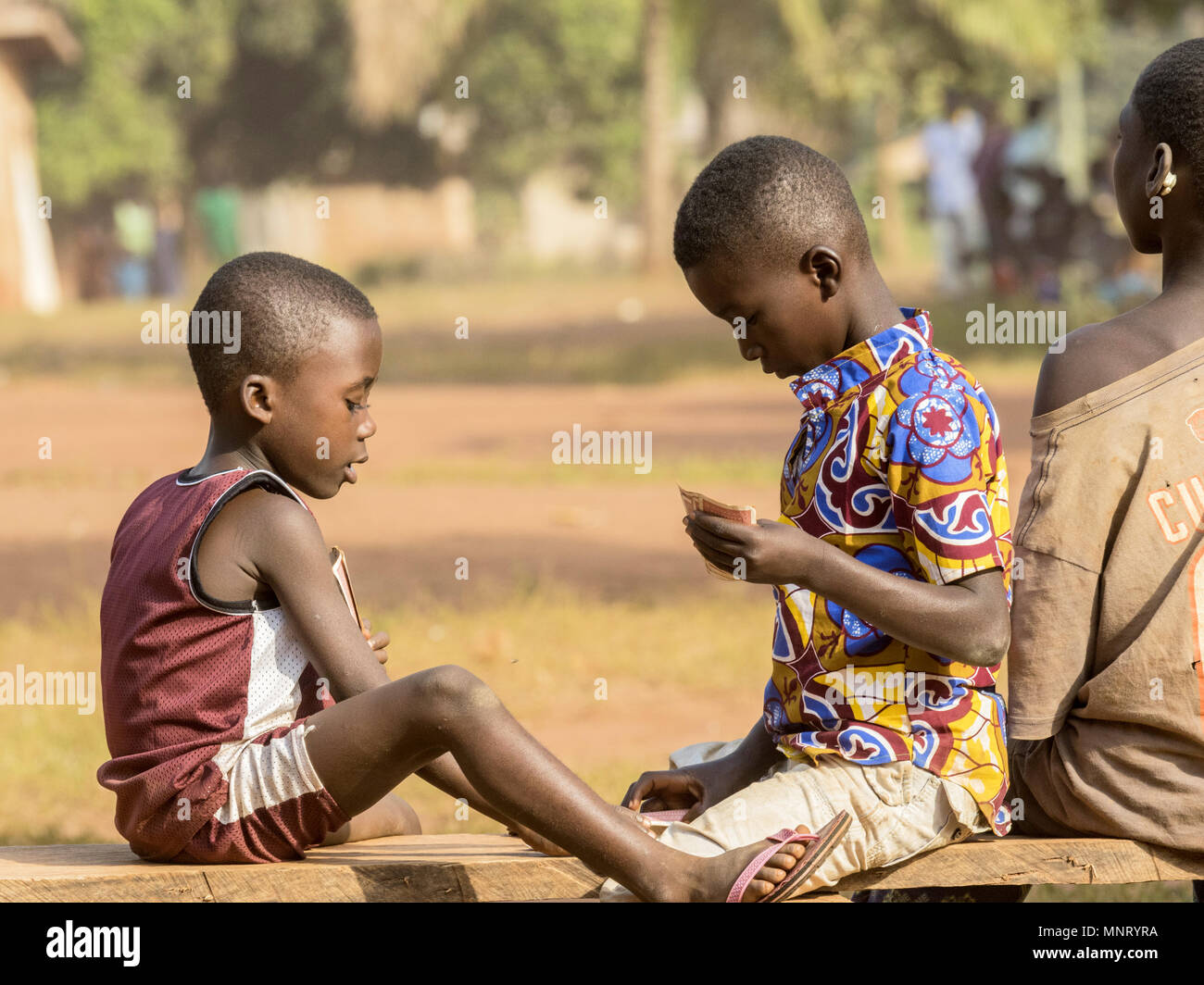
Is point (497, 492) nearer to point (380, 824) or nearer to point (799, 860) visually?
point (380, 824)

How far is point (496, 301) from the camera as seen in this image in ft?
81.7

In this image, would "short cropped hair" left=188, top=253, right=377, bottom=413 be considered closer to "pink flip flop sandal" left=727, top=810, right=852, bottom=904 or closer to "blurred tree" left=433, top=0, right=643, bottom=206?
"pink flip flop sandal" left=727, top=810, right=852, bottom=904

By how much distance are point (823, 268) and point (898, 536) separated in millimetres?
478

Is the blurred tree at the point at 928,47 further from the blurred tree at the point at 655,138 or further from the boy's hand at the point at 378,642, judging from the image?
the boy's hand at the point at 378,642

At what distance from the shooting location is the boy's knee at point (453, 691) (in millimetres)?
2369

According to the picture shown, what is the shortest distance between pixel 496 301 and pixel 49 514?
55.0 feet

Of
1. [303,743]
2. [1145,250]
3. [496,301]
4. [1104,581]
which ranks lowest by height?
[303,743]

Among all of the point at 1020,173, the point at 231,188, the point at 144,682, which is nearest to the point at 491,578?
the point at 144,682

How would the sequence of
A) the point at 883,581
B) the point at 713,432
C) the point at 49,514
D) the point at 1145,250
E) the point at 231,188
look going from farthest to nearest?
the point at 231,188 → the point at 713,432 → the point at 49,514 → the point at 1145,250 → the point at 883,581

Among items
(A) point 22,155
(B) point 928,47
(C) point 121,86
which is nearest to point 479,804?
(B) point 928,47

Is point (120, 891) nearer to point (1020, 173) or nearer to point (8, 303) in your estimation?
point (1020, 173)

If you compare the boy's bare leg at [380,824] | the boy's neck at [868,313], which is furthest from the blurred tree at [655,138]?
the boy's neck at [868,313]

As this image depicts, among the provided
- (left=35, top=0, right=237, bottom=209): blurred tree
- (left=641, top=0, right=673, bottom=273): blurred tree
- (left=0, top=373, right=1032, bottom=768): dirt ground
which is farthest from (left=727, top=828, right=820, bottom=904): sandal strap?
(left=35, top=0, right=237, bottom=209): blurred tree

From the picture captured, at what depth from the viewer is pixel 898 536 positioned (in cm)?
252
